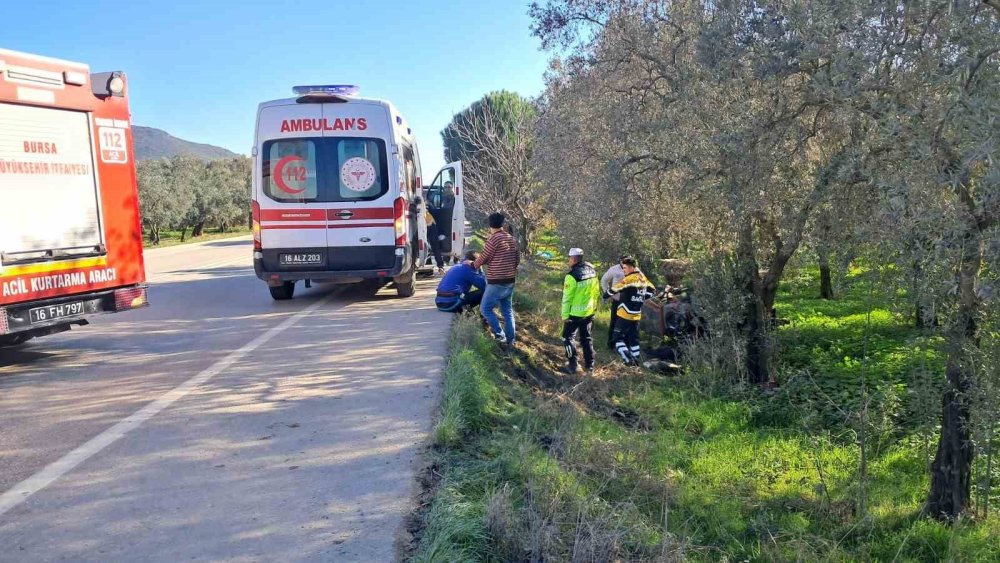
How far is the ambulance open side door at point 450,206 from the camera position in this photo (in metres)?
15.9

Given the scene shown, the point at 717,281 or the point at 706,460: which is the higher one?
the point at 717,281

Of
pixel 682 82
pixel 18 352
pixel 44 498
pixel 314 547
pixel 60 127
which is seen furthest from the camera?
pixel 682 82

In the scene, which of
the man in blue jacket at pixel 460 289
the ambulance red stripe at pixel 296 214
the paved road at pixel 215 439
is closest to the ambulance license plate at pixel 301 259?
the ambulance red stripe at pixel 296 214

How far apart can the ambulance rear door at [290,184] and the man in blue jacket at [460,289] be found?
7.13 ft

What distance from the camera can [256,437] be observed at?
5.14 meters

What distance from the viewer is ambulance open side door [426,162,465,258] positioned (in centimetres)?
1590

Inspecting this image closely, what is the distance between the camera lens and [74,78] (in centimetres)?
759

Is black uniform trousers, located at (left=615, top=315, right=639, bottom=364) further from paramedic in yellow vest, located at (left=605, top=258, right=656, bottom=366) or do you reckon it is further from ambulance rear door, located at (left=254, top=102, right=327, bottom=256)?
ambulance rear door, located at (left=254, top=102, right=327, bottom=256)

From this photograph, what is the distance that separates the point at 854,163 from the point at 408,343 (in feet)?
16.3

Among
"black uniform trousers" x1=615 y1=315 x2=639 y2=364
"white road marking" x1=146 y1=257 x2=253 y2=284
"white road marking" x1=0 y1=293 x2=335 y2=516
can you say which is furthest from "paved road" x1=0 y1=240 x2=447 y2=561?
"white road marking" x1=146 y1=257 x2=253 y2=284

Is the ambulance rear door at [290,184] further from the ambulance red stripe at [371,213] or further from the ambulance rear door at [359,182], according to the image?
the ambulance red stripe at [371,213]

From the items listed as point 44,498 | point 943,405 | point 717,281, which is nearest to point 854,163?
point 943,405

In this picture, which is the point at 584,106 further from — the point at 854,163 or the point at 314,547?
the point at 314,547

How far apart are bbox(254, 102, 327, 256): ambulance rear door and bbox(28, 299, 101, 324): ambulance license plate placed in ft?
11.2
